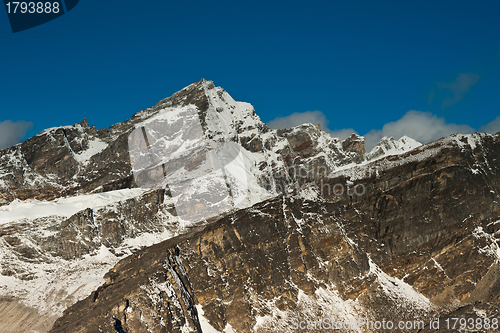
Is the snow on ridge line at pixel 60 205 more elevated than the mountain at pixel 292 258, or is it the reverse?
the snow on ridge line at pixel 60 205

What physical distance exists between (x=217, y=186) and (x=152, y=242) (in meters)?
30.0

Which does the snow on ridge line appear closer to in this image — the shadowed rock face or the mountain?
the mountain

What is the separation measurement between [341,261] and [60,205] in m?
90.4

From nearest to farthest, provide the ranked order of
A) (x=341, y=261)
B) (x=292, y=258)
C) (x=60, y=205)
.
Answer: (x=341, y=261)
(x=292, y=258)
(x=60, y=205)

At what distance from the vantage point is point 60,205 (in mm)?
127125

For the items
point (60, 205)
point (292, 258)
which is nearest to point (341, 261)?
point (292, 258)

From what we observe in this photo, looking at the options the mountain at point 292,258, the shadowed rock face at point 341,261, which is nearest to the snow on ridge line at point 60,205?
the mountain at point 292,258

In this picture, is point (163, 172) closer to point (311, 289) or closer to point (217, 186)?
point (217, 186)

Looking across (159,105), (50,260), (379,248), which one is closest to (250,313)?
(379,248)

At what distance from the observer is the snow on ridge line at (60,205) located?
119 m

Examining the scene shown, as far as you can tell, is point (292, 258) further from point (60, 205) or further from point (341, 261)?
point (60, 205)

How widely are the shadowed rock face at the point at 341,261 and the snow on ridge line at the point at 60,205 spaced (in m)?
45.5

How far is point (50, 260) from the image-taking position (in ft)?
345

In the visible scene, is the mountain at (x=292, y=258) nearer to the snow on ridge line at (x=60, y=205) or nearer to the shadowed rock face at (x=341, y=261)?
the shadowed rock face at (x=341, y=261)
